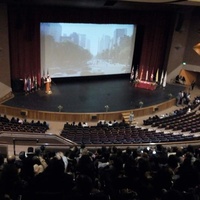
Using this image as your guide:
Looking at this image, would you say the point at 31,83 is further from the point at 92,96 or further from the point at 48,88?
the point at 92,96

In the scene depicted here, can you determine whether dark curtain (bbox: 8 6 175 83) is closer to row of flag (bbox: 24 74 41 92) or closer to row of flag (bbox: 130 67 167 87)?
row of flag (bbox: 24 74 41 92)

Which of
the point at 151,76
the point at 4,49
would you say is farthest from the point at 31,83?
the point at 151,76

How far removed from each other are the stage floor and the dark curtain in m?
1.86

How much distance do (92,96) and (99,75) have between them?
3.85 metres

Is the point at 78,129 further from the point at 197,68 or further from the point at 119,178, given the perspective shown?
the point at 197,68

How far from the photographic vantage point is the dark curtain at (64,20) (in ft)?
53.1

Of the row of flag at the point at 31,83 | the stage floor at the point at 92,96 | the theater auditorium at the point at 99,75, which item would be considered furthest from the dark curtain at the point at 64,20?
the stage floor at the point at 92,96

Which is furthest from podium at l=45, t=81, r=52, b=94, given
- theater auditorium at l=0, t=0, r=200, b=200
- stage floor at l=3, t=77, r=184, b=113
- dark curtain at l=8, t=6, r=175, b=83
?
dark curtain at l=8, t=6, r=175, b=83

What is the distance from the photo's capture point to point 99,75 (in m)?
20.9

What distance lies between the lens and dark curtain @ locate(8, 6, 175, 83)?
1617 cm

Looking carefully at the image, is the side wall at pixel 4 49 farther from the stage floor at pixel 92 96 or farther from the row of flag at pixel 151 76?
the row of flag at pixel 151 76

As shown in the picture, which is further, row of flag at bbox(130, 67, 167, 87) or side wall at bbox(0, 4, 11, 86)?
row of flag at bbox(130, 67, 167, 87)

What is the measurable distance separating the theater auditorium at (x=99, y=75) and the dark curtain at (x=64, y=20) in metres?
0.06

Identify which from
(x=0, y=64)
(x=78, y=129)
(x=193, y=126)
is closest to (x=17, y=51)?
(x=0, y=64)
